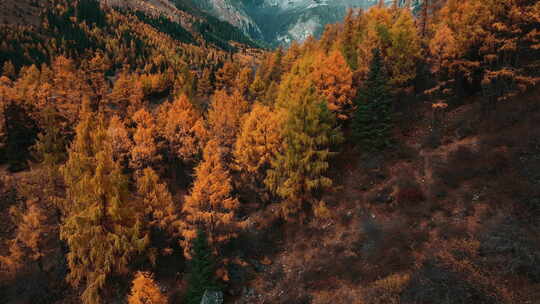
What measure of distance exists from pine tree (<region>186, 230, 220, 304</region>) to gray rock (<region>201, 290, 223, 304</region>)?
1.09ft

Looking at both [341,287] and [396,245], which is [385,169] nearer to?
[396,245]

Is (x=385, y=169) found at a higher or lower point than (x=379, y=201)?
higher

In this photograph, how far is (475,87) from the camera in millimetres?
30469

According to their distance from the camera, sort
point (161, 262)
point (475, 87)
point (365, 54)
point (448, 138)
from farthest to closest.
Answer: point (365, 54) < point (475, 87) < point (161, 262) < point (448, 138)

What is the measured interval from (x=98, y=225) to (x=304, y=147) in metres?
17.7

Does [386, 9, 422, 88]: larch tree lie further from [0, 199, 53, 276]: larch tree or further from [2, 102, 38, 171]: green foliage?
[2, 102, 38, 171]: green foliage

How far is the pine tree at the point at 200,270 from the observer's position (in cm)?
2042

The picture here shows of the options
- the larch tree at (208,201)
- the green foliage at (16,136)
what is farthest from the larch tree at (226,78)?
the larch tree at (208,201)

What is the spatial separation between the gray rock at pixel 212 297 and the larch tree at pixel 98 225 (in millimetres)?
7434

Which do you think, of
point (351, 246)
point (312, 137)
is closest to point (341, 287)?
point (351, 246)

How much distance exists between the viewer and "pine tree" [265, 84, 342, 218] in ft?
81.1

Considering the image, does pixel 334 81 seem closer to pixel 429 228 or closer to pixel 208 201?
pixel 429 228

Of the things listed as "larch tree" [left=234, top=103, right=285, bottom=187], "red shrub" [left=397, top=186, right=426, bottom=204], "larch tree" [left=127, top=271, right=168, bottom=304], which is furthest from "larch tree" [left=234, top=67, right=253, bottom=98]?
"larch tree" [left=127, top=271, right=168, bottom=304]

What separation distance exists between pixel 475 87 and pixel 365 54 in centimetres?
1190
